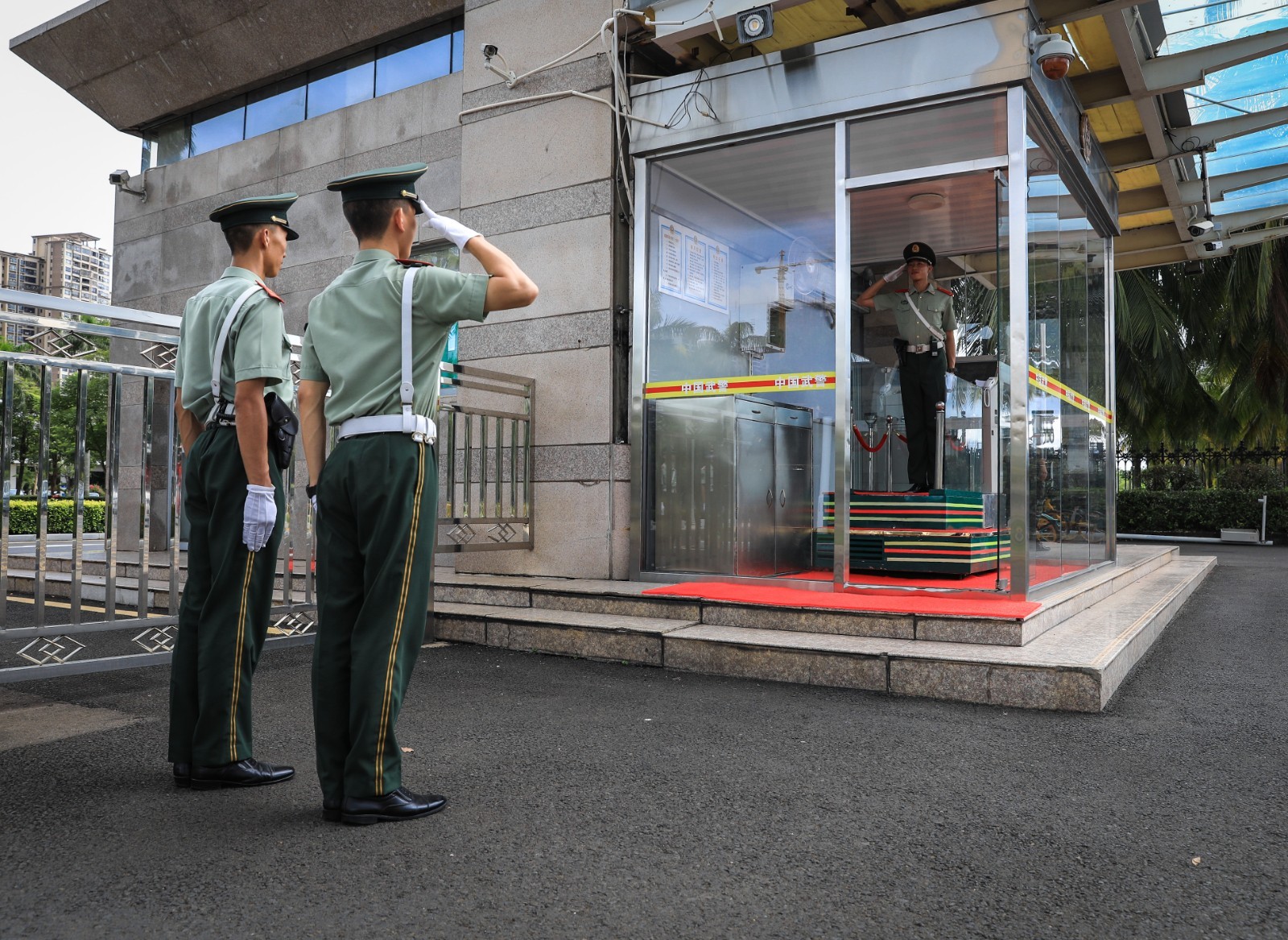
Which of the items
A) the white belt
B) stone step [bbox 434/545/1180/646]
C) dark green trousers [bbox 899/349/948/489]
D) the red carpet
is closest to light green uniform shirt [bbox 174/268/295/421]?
the white belt

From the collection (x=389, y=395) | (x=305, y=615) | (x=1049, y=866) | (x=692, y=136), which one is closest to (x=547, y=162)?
(x=692, y=136)

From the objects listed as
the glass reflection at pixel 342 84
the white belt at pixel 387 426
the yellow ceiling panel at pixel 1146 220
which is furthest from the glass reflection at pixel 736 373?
the yellow ceiling panel at pixel 1146 220

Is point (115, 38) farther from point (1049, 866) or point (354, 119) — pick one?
point (1049, 866)

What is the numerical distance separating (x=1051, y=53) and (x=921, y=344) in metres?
2.48

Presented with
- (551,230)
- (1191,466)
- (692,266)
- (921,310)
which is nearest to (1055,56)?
(921,310)

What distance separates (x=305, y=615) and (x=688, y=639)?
2.37m

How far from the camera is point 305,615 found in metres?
5.75

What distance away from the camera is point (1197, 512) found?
1900 cm

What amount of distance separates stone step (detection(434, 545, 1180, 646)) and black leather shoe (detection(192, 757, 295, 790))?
2.99 metres

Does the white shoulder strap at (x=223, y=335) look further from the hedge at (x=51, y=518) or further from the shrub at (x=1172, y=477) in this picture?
the shrub at (x=1172, y=477)

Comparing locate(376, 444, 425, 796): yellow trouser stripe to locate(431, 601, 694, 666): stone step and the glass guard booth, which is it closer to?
locate(431, 601, 694, 666): stone step

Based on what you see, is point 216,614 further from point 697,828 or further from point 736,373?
point 736,373

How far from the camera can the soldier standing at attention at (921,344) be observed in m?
7.40

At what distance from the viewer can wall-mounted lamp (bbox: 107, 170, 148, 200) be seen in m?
11.7
